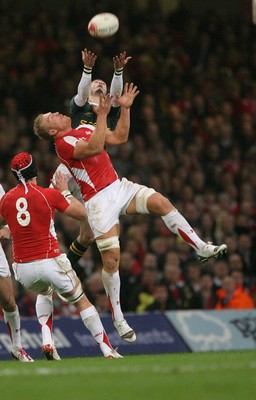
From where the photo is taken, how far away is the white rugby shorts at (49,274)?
12617 mm

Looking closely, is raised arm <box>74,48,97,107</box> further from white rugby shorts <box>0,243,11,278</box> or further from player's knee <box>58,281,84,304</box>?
player's knee <box>58,281,84,304</box>

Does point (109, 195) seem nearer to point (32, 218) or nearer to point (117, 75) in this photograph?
point (32, 218)

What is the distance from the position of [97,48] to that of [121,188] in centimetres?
1042

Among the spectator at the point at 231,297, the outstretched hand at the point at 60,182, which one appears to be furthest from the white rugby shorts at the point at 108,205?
the spectator at the point at 231,297

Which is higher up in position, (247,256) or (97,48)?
(97,48)

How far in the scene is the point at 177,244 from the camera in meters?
20.3

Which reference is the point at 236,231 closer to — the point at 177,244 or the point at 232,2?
the point at 177,244

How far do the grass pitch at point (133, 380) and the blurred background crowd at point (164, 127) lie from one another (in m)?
6.65

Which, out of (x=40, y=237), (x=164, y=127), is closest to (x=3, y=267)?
(x=40, y=237)

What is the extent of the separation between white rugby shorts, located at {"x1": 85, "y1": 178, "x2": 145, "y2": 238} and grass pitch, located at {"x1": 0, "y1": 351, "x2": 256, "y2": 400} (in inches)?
78.3

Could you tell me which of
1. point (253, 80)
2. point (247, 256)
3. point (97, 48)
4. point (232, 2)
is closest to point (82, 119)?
point (247, 256)

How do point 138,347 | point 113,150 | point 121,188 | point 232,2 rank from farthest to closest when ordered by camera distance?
point 232,2 → point 113,150 → point 138,347 → point 121,188

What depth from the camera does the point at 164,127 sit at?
898 inches

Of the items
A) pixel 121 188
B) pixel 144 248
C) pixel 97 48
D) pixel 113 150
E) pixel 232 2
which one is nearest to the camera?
pixel 121 188
